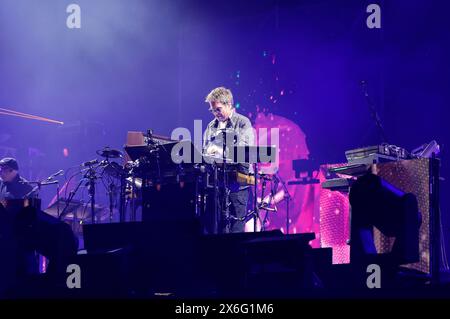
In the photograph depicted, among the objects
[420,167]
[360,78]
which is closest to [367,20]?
[360,78]

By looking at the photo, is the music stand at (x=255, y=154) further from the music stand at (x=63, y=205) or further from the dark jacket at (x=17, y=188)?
the dark jacket at (x=17, y=188)

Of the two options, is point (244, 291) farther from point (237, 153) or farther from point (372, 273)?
point (237, 153)

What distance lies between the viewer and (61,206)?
8.43 metres

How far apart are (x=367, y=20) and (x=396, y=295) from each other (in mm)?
5887

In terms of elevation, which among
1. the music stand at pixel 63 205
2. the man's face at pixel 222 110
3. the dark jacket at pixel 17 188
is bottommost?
the music stand at pixel 63 205

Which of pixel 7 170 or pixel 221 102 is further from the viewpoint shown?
pixel 7 170

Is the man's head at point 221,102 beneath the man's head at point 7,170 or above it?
above

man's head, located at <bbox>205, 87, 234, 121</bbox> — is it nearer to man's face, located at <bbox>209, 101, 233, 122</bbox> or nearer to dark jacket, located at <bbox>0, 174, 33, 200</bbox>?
man's face, located at <bbox>209, 101, 233, 122</bbox>

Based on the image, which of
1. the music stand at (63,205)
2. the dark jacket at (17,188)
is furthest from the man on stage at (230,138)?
the dark jacket at (17,188)

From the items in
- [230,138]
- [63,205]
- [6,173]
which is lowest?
[63,205]

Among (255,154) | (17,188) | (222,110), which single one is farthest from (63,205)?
(255,154)

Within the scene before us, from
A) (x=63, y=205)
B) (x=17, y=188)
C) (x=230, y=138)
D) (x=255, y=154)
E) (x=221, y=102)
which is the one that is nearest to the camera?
(x=255, y=154)

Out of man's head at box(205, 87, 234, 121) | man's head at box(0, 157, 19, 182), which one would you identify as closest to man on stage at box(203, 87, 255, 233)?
man's head at box(205, 87, 234, 121)

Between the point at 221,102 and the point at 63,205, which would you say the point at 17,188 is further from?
the point at 221,102
